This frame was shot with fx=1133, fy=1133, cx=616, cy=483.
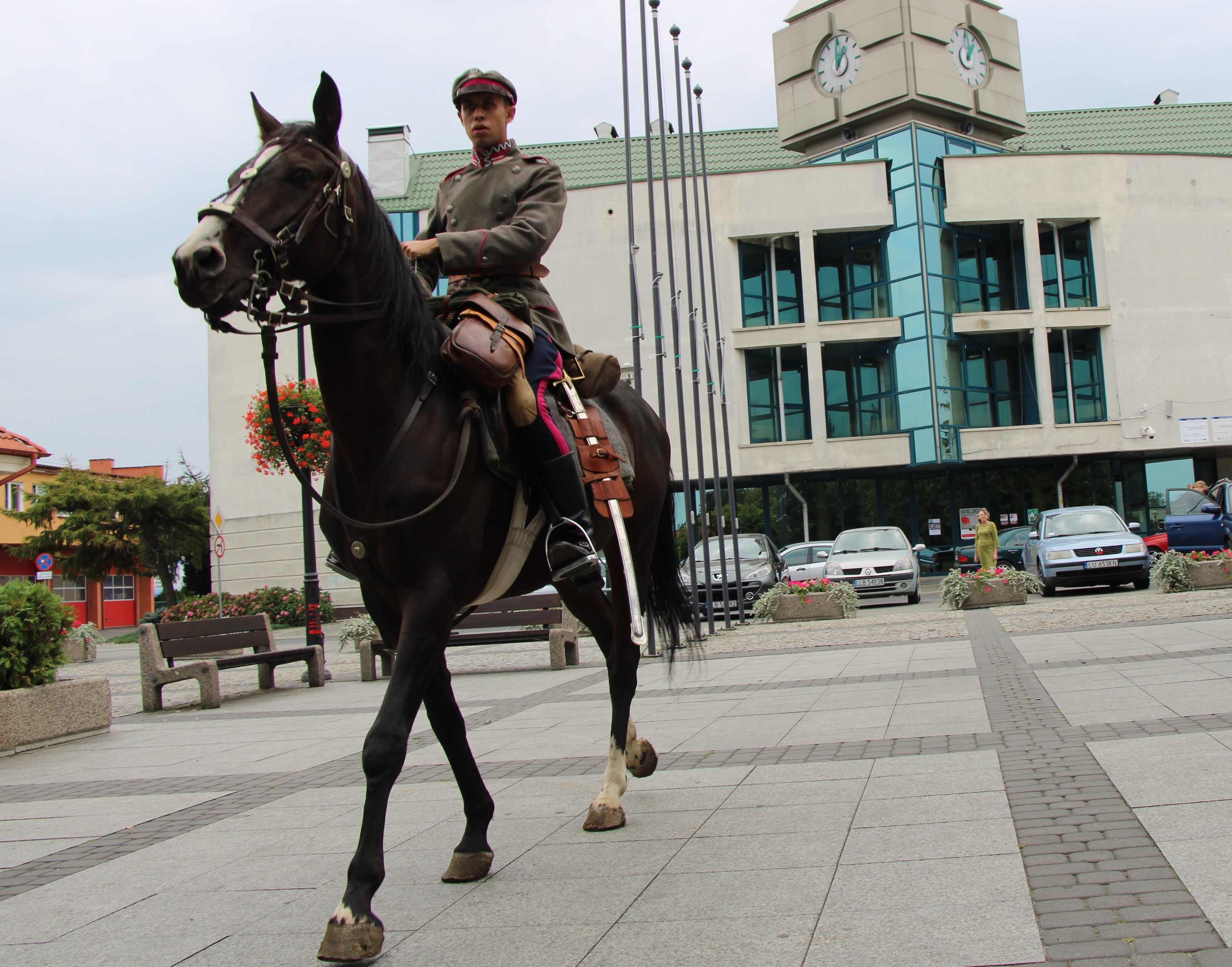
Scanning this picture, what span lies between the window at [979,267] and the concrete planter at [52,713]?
3403 cm

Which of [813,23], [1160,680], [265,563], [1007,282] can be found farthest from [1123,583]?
[265,563]

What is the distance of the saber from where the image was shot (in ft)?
16.1

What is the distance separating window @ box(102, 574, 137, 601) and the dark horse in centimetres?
5950

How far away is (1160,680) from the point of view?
804cm

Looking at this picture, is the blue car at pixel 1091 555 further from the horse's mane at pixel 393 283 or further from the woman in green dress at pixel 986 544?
the horse's mane at pixel 393 283

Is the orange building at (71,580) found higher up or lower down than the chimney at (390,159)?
lower down

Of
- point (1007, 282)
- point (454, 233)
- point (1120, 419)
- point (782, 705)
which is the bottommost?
point (782, 705)

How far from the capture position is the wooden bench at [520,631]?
44.6 feet

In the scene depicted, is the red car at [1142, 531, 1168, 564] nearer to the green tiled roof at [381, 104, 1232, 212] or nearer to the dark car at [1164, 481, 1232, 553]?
the dark car at [1164, 481, 1232, 553]

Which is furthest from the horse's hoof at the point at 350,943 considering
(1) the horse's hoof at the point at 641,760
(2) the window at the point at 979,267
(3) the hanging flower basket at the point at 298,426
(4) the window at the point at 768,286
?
(4) the window at the point at 768,286

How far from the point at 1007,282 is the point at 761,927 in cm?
4133

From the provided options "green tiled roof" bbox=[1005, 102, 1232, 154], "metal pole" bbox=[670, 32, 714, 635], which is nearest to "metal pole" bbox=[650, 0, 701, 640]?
"metal pole" bbox=[670, 32, 714, 635]

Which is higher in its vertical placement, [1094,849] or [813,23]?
[813,23]

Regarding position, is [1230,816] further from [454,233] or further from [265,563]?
[265,563]
